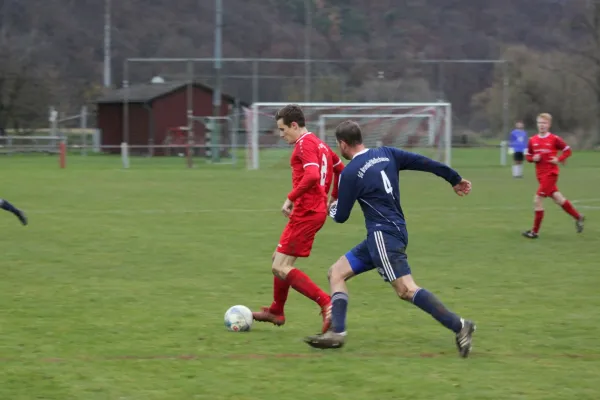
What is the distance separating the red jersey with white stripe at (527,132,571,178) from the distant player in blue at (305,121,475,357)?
748 cm

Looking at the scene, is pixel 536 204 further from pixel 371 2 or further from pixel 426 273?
pixel 371 2

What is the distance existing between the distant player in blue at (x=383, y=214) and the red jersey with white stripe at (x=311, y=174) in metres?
0.46

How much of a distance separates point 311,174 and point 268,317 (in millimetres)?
1212

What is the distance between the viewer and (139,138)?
154 ft

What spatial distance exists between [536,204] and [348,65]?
25984mm

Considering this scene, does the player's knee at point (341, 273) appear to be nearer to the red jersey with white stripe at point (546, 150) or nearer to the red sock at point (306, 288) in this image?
the red sock at point (306, 288)

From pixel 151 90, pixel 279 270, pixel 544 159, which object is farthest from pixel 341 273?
pixel 151 90

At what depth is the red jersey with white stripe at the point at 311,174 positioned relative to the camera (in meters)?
7.42

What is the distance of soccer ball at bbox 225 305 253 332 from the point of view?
7.70 metres

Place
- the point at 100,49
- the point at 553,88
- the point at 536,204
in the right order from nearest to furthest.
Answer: the point at 536,204, the point at 553,88, the point at 100,49

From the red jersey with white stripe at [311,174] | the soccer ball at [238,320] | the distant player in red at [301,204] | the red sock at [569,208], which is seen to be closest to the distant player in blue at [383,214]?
the red jersey with white stripe at [311,174]

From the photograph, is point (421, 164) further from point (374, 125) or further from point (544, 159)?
point (374, 125)

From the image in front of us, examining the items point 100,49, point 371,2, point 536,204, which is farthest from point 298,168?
point 100,49

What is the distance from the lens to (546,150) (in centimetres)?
1423
